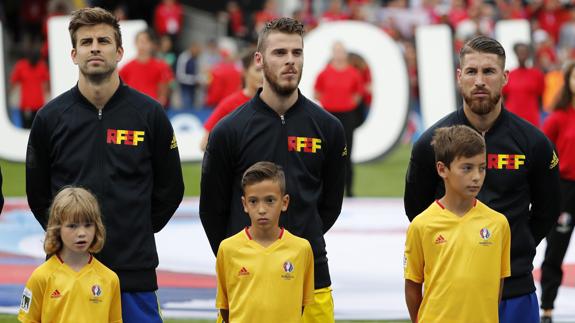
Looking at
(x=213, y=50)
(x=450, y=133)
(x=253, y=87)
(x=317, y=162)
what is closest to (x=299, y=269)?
(x=317, y=162)

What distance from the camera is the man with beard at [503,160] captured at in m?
6.81

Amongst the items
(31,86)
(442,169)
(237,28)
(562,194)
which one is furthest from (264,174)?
(237,28)

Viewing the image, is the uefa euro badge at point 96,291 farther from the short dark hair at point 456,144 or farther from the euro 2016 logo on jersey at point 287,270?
the short dark hair at point 456,144

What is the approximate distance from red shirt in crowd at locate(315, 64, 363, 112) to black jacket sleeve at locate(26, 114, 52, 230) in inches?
468

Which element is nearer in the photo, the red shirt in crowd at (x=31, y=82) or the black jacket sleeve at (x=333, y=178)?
the black jacket sleeve at (x=333, y=178)

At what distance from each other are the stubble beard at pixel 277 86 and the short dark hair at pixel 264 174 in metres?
0.45

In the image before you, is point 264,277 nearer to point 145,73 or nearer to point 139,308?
point 139,308

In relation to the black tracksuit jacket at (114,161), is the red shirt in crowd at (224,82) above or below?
above

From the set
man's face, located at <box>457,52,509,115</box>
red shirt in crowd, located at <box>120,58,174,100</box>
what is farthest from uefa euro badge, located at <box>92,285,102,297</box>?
red shirt in crowd, located at <box>120,58,174,100</box>

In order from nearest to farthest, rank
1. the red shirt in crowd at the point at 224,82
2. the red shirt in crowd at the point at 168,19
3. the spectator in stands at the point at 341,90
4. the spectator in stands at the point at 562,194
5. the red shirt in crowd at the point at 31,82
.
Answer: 1. the spectator in stands at the point at 562,194
2. the spectator in stands at the point at 341,90
3. the red shirt in crowd at the point at 31,82
4. the red shirt in crowd at the point at 224,82
5. the red shirt in crowd at the point at 168,19

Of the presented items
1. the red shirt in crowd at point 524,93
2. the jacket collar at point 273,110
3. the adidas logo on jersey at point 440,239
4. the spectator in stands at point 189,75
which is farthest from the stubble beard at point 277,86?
the spectator in stands at point 189,75

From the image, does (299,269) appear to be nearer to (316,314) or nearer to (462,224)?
(316,314)

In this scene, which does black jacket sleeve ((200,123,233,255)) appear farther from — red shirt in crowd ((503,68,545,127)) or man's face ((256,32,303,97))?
red shirt in crowd ((503,68,545,127))

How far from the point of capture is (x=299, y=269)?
6.50m
